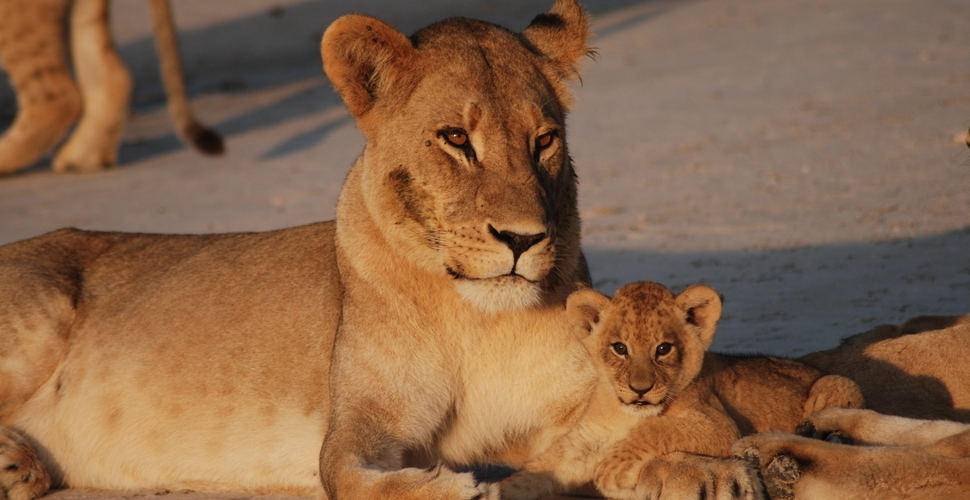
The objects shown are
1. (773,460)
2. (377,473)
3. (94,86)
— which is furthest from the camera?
(94,86)

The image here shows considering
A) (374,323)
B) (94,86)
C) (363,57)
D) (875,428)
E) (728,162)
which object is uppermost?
(363,57)

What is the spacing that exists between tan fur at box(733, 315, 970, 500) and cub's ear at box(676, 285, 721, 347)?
0.36 meters

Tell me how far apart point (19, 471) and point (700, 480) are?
267 centimetres

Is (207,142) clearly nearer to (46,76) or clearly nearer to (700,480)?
(46,76)

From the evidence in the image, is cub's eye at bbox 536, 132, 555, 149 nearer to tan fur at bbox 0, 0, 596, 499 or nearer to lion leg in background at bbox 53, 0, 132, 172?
tan fur at bbox 0, 0, 596, 499

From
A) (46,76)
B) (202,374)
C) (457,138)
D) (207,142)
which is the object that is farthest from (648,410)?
(46,76)

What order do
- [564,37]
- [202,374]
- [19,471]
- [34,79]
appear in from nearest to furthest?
1. [564,37]
2. [19,471]
3. [202,374]
4. [34,79]

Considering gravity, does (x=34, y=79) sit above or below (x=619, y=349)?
below

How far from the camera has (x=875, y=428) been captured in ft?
11.9

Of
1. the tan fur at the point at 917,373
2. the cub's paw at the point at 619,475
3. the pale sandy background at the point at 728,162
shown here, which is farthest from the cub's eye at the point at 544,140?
the pale sandy background at the point at 728,162

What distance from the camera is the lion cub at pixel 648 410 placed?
342 cm

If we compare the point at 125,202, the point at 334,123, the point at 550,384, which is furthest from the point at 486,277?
the point at 334,123

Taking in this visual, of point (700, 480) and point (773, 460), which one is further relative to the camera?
point (773, 460)

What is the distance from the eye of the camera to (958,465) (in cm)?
317
